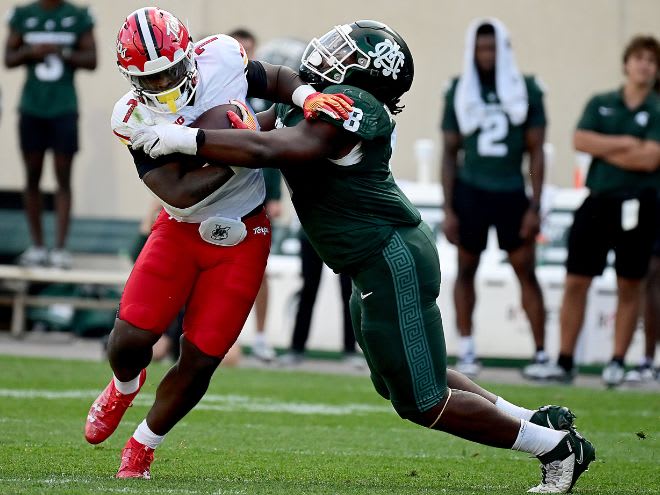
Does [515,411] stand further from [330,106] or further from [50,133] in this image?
[50,133]

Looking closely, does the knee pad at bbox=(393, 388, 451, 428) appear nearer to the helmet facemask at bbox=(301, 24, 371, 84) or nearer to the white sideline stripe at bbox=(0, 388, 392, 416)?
the helmet facemask at bbox=(301, 24, 371, 84)

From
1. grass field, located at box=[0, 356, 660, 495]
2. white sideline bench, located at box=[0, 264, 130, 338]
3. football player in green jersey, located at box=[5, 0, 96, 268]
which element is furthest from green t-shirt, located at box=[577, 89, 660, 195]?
white sideline bench, located at box=[0, 264, 130, 338]

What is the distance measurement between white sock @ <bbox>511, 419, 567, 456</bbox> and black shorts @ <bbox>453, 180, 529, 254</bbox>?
4.48m

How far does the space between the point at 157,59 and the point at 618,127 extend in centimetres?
518

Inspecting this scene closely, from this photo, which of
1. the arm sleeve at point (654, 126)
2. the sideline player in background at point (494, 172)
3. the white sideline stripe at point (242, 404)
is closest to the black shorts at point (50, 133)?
the sideline player in background at point (494, 172)

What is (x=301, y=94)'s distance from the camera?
488 cm

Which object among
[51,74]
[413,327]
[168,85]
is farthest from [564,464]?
[51,74]

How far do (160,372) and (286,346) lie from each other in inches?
92.4

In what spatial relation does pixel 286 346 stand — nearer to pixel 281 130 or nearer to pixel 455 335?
pixel 455 335

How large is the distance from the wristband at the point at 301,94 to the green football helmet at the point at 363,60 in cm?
9

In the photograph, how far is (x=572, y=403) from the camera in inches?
320

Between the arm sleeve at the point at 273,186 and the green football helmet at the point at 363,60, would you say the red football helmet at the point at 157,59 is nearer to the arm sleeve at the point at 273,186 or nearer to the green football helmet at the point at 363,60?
the green football helmet at the point at 363,60

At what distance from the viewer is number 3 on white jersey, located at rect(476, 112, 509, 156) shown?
945 centimetres

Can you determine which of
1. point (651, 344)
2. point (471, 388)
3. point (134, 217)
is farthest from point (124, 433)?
point (134, 217)
